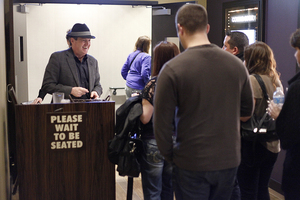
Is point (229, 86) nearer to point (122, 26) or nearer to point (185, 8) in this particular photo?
point (185, 8)

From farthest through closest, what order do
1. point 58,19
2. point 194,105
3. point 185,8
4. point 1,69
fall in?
point 58,19 < point 1,69 < point 185,8 < point 194,105

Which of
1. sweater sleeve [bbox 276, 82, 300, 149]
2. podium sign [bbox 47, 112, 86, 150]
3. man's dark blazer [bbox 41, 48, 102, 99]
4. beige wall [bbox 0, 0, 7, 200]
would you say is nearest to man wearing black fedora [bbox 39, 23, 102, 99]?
man's dark blazer [bbox 41, 48, 102, 99]

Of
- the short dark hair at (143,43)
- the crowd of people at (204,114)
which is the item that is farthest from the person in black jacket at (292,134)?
the short dark hair at (143,43)

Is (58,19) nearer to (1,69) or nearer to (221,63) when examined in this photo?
(1,69)

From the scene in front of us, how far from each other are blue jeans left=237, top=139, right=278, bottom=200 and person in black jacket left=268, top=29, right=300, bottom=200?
478mm

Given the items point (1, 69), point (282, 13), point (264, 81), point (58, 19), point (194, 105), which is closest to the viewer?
point (194, 105)

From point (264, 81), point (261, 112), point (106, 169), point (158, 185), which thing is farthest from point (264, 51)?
point (106, 169)

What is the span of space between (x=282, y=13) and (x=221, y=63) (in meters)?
2.29

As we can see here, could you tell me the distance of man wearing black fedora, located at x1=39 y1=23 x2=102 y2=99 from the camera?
3.20 metres

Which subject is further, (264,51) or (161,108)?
(264,51)

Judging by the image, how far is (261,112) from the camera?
7.43 ft

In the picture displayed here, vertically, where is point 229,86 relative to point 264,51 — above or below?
below

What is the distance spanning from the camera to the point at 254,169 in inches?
89.4

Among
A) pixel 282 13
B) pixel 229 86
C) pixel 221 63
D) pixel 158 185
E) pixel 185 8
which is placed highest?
pixel 282 13
